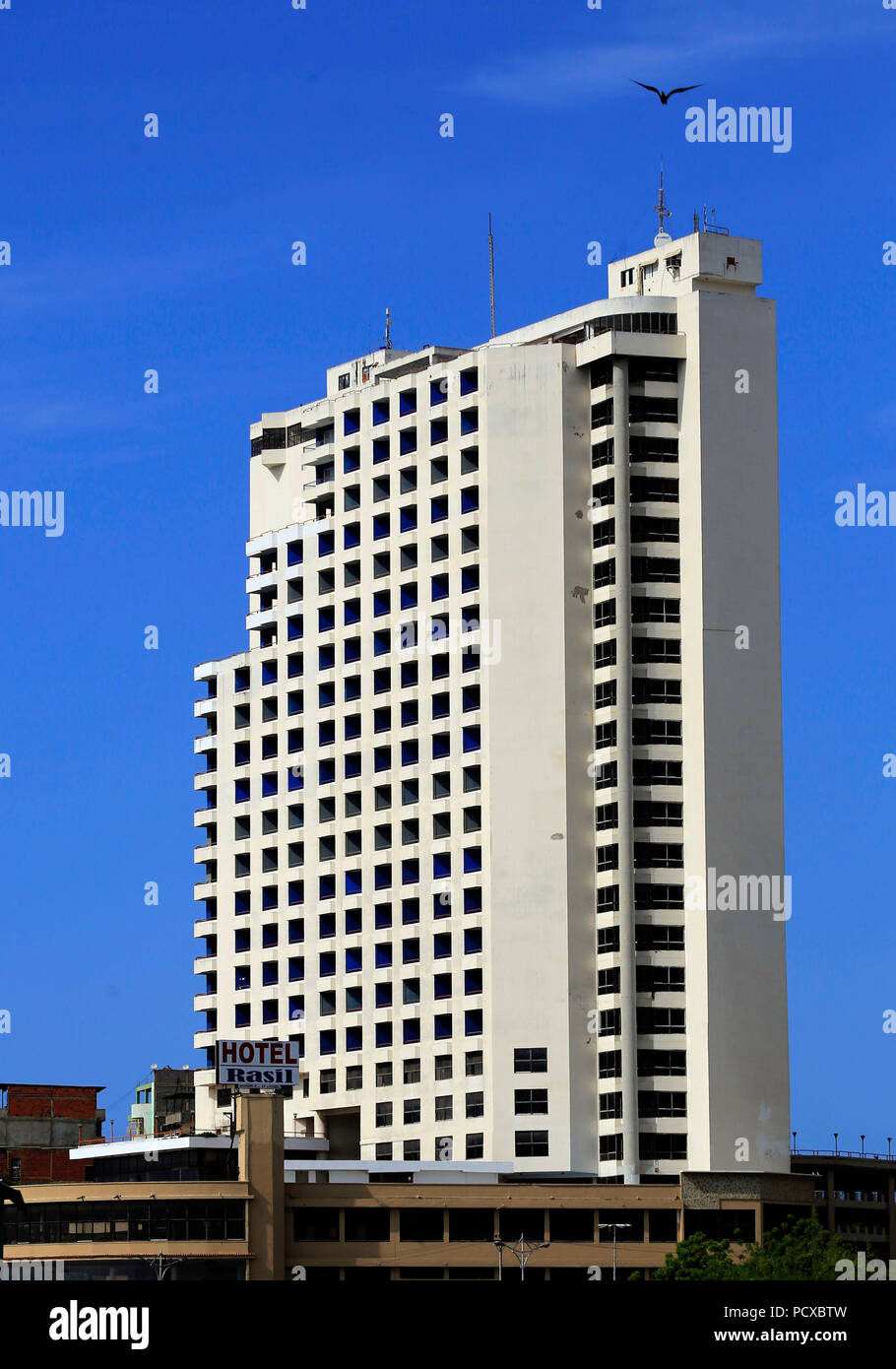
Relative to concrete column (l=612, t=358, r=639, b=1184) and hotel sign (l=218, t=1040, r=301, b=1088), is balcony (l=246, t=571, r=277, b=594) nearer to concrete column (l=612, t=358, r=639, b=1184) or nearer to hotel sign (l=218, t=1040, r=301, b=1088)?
concrete column (l=612, t=358, r=639, b=1184)

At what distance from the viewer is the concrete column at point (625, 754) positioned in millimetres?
139500

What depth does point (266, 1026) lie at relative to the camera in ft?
527

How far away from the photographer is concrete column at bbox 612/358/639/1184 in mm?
139500

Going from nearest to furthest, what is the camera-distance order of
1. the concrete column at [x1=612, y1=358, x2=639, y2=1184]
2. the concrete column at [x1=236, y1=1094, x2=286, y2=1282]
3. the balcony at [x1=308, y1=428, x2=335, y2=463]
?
the concrete column at [x1=236, y1=1094, x2=286, y2=1282] < the concrete column at [x1=612, y1=358, x2=639, y2=1184] < the balcony at [x1=308, y1=428, x2=335, y2=463]

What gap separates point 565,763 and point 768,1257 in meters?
33.6

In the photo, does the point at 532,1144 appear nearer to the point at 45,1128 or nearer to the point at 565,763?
the point at 565,763

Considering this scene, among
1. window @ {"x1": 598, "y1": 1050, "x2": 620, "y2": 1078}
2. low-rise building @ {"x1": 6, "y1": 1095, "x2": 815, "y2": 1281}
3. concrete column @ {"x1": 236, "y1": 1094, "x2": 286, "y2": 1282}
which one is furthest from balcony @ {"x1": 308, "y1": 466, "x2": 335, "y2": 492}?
low-rise building @ {"x1": 6, "y1": 1095, "x2": 815, "y2": 1281}

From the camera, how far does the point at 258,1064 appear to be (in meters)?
142

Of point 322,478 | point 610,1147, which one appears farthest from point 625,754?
point 322,478

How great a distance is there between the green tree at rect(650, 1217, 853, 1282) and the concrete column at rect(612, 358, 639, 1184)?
9.12m

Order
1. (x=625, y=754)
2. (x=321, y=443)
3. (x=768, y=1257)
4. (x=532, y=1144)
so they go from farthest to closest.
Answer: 1. (x=321, y=443)
2. (x=625, y=754)
3. (x=532, y=1144)
4. (x=768, y=1257)
